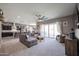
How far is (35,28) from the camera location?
262 cm

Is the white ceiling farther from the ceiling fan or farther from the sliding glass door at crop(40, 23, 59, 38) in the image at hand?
the sliding glass door at crop(40, 23, 59, 38)

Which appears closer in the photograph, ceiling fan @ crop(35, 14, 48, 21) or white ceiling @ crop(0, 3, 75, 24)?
white ceiling @ crop(0, 3, 75, 24)

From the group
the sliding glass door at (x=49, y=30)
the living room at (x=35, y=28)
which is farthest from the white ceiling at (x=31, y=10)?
the sliding glass door at (x=49, y=30)

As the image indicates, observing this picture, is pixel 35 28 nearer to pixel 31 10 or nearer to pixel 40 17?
pixel 40 17

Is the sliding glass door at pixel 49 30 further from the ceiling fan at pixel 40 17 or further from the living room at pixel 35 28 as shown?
the ceiling fan at pixel 40 17

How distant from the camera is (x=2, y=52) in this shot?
251 centimetres

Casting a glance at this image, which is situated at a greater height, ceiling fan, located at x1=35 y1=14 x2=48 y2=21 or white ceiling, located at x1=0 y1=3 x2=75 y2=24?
white ceiling, located at x1=0 y1=3 x2=75 y2=24

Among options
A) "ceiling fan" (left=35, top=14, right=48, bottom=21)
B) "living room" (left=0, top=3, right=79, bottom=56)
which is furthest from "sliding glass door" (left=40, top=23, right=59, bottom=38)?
"ceiling fan" (left=35, top=14, right=48, bottom=21)

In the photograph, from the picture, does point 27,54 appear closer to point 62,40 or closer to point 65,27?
point 62,40

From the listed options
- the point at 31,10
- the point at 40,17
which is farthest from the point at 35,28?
the point at 31,10

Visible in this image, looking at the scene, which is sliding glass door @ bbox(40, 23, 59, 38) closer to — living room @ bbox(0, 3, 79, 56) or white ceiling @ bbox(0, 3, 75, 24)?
living room @ bbox(0, 3, 79, 56)

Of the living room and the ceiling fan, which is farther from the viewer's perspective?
the ceiling fan

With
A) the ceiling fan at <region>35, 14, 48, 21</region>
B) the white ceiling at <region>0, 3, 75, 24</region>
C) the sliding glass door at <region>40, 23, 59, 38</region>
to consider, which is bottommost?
the sliding glass door at <region>40, 23, 59, 38</region>

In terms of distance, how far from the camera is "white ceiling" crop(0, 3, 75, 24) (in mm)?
2482
